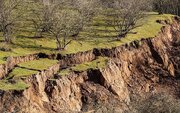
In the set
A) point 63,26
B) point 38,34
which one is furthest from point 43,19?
point 63,26

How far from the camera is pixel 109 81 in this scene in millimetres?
48188

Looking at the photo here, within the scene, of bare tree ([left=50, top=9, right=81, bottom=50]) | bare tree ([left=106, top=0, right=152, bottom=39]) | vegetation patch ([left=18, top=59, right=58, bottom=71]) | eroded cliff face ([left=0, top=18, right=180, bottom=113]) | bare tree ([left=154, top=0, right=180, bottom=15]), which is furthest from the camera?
bare tree ([left=154, top=0, right=180, bottom=15])

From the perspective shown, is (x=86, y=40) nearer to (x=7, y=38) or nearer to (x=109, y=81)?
(x=109, y=81)

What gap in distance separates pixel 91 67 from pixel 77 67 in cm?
153

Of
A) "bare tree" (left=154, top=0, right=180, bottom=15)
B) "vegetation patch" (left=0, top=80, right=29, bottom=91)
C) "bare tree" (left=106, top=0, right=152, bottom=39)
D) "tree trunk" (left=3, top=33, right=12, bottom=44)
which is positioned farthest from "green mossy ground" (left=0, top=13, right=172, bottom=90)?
"bare tree" (left=154, top=0, right=180, bottom=15)

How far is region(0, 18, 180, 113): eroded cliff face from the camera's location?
40.5 metres

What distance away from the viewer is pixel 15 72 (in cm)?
4228

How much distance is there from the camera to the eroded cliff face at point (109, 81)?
4053 cm

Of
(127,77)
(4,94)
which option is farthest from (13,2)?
(4,94)

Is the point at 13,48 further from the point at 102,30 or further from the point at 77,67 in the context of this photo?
the point at 102,30

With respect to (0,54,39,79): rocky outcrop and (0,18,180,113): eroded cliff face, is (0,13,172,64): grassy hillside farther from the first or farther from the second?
(0,18,180,113): eroded cliff face

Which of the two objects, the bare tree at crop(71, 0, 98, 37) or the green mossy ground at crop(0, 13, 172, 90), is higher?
the bare tree at crop(71, 0, 98, 37)

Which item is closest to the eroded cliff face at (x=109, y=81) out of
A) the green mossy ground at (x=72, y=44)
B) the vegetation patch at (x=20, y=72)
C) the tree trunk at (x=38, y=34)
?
the vegetation patch at (x=20, y=72)

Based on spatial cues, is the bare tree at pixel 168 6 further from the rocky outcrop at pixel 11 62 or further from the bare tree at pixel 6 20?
the rocky outcrop at pixel 11 62
